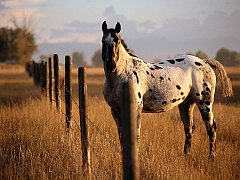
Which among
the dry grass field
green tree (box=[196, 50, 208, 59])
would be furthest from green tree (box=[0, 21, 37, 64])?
the dry grass field

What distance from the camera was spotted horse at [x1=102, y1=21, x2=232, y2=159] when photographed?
17.8ft

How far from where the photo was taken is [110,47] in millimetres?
5219

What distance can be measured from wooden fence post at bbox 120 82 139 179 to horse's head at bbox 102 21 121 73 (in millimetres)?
2369

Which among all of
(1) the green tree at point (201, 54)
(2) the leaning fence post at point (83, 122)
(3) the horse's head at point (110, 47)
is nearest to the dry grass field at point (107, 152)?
(2) the leaning fence post at point (83, 122)

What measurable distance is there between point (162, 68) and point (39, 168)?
2973mm

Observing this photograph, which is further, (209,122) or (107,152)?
(209,122)

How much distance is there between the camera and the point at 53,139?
6.90m

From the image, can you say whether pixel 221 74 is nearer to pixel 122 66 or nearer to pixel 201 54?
pixel 122 66

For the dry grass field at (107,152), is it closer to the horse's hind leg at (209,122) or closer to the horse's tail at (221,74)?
the horse's hind leg at (209,122)

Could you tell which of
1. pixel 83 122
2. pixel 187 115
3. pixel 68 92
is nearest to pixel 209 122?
pixel 187 115

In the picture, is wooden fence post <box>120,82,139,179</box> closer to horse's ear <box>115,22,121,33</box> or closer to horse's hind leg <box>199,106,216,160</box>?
horse's ear <box>115,22,121,33</box>

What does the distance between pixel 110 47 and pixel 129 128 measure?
99.0 inches

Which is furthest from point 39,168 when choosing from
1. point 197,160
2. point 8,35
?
point 8,35

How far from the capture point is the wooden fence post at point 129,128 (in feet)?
9.30
